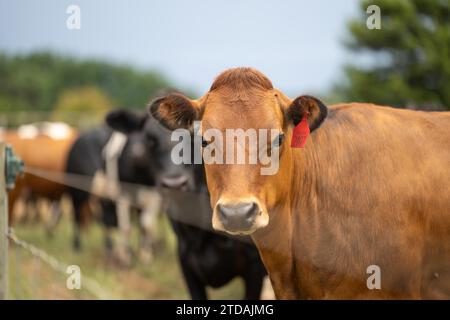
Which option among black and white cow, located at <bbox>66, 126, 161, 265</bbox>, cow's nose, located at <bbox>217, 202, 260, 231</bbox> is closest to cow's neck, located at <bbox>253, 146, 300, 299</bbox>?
cow's nose, located at <bbox>217, 202, 260, 231</bbox>

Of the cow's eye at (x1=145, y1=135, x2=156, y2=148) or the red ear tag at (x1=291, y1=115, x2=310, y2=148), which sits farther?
the cow's eye at (x1=145, y1=135, x2=156, y2=148)

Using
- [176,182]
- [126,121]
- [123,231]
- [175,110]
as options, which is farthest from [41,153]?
[175,110]

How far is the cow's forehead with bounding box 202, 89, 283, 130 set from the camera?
11.4ft

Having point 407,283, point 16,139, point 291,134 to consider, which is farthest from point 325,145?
point 16,139

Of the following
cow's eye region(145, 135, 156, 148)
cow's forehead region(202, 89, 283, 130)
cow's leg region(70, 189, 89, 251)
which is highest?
cow's forehead region(202, 89, 283, 130)

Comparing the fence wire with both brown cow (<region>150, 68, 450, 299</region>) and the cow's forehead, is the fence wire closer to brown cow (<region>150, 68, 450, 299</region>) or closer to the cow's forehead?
brown cow (<region>150, 68, 450, 299</region>)

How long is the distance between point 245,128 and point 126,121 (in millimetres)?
4759

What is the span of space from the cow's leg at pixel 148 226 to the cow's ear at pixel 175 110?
247 inches

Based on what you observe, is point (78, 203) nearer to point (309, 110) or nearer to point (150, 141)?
point (150, 141)

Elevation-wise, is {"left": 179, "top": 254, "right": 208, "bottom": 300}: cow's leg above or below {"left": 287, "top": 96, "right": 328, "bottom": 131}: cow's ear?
below

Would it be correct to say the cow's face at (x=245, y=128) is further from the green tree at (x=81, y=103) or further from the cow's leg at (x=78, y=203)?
the green tree at (x=81, y=103)

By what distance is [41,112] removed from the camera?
118 ft

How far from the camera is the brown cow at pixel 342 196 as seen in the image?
361 centimetres
